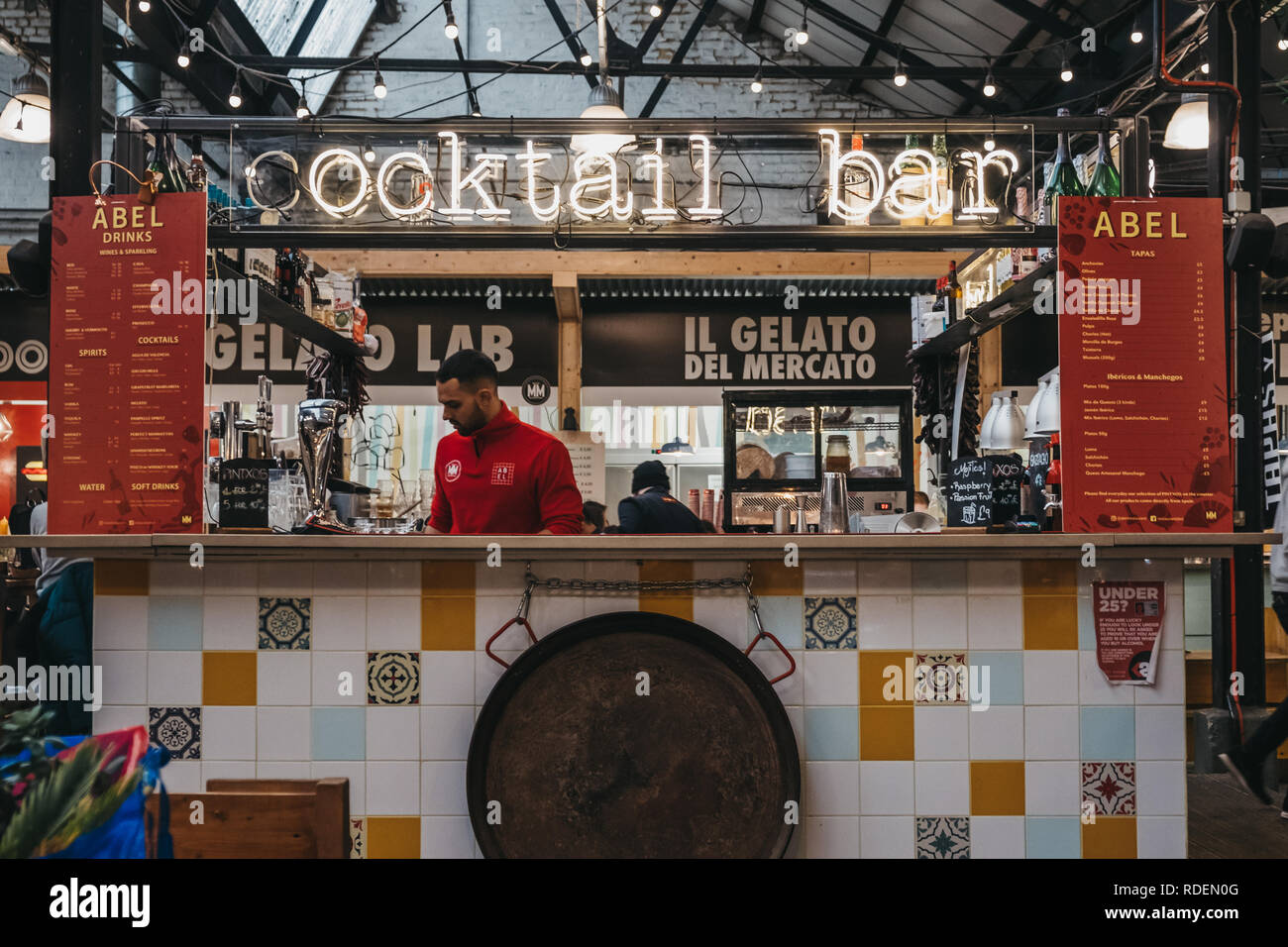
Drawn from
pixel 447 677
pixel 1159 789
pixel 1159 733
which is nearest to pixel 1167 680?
pixel 1159 733

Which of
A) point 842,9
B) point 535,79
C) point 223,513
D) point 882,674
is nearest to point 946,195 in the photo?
point 882,674

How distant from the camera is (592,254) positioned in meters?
6.67

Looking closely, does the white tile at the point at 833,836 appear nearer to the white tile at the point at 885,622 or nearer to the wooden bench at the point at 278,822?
the white tile at the point at 885,622

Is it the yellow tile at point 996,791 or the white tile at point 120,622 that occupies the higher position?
the white tile at point 120,622

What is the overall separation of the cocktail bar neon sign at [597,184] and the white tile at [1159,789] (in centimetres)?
180

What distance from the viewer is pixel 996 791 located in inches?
105

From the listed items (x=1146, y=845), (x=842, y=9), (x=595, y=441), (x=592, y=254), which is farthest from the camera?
(x=842, y=9)

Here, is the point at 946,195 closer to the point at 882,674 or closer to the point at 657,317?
the point at 882,674

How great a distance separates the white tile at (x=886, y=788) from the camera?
2.65 metres

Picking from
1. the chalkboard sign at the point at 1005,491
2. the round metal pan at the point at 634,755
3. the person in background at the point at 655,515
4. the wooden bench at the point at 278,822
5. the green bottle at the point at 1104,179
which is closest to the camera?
the wooden bench at the point at 278,822

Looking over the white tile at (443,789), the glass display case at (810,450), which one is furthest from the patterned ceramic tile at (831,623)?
the glass display case at (810,450)
